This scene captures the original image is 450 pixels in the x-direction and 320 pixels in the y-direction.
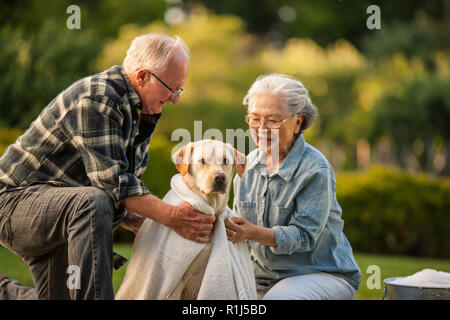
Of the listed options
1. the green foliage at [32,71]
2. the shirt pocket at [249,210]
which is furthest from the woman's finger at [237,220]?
the green foliage at [32,71]

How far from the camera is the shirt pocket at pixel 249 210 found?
13.1ft

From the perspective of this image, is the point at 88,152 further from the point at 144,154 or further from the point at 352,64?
the point at 352,64

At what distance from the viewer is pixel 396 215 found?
10.6 metres

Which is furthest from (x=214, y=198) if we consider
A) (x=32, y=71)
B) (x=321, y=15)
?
(x=321, y=15)

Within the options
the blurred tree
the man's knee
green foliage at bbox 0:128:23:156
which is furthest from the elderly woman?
the blurred tree

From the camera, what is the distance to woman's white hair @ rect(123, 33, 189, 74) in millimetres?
3590

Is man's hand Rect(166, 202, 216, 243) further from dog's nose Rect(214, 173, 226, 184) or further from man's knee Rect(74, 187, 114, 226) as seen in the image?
man's knee Rect(74, 187, 114, 226)

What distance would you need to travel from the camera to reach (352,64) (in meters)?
28.3

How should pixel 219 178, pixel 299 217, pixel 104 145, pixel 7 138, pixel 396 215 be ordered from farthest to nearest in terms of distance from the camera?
pixel 396 215 → pixel 7 138 → pixel 299 217 → pixel 219 178 → pixel 104 145

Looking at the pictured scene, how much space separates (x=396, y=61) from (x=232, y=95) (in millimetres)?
8337

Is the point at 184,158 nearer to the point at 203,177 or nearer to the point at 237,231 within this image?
the point at 203,177

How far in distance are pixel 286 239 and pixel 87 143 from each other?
1364mm
